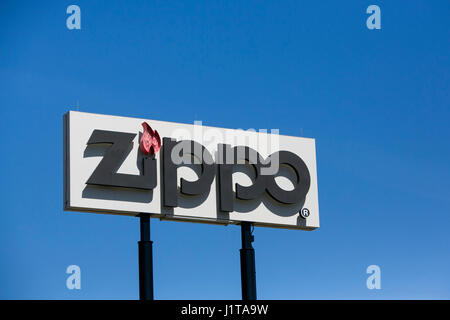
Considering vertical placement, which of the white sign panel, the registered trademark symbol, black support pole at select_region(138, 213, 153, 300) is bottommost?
black support pole at select_region(138, 213, 153, 300)

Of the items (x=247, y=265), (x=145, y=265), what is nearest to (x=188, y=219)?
(x=247, y=265)

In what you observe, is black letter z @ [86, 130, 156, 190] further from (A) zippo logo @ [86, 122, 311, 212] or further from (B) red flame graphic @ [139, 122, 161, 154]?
(B) red flame graphic @ [139, 122, 161, 154]

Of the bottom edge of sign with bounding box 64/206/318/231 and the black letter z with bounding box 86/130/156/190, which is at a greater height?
the black letter z with bounding box 86/130/156/190

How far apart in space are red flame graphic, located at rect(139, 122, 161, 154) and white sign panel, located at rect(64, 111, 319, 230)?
0.04m

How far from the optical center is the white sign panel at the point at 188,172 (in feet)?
118

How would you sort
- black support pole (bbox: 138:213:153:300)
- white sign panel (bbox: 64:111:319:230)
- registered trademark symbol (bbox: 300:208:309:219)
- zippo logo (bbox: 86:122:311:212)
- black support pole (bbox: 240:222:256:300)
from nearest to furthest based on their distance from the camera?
black support pole (bbox: 138:213:153:300), white sign panel (bbox: 64:111:319:230), zippo logo (bbox: 86:122:311:212), black support pole (bbox: 240:222:256:300), registered trademark symbol (bbox: 300:208:309:219)

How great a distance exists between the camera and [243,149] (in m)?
39.6

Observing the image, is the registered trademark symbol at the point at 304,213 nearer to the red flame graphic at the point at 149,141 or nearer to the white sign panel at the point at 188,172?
the white sign panel at the point at 188,172

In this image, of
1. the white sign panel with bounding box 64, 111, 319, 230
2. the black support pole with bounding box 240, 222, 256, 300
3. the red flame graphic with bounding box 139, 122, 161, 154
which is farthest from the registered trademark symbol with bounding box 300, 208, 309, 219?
the red flame graphic with bounding box 139, 122, 161, 154

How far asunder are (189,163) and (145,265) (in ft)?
16.1

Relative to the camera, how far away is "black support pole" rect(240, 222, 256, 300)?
37.9 m
